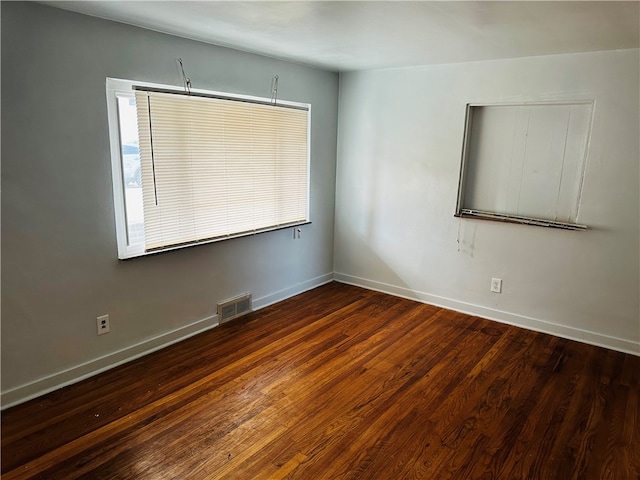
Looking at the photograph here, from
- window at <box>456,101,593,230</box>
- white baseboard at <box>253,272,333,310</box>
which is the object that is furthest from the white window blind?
window at <box>456,101,593,230</box>

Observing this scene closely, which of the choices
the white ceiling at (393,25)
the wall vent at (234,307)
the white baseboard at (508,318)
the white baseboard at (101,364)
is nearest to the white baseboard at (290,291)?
the white baseboard at (101,364)

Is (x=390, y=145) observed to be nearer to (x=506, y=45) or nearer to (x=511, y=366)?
(x=506, y=45)

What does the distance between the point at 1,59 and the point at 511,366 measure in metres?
3.59

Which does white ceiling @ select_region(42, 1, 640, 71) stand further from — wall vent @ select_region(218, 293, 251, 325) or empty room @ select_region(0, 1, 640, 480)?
wall vent @ select_region(218, 293, 251, 325)

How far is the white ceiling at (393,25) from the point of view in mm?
2164

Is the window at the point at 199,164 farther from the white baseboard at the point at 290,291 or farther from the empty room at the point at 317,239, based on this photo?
Answer: the white baseboard at the point at 290,291

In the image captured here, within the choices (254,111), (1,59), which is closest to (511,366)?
(254,111)

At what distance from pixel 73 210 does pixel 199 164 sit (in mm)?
948

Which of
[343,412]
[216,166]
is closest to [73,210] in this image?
[216,166]

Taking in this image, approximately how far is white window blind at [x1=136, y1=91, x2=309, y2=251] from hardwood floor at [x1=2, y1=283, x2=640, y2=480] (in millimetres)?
938

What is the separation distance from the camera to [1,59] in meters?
2.18

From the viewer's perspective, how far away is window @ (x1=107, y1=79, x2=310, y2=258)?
110 inches

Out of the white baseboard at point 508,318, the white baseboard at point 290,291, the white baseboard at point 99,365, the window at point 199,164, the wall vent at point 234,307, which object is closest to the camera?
the white baseboard at point 99,365

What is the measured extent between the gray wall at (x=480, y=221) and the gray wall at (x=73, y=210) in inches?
60.5
